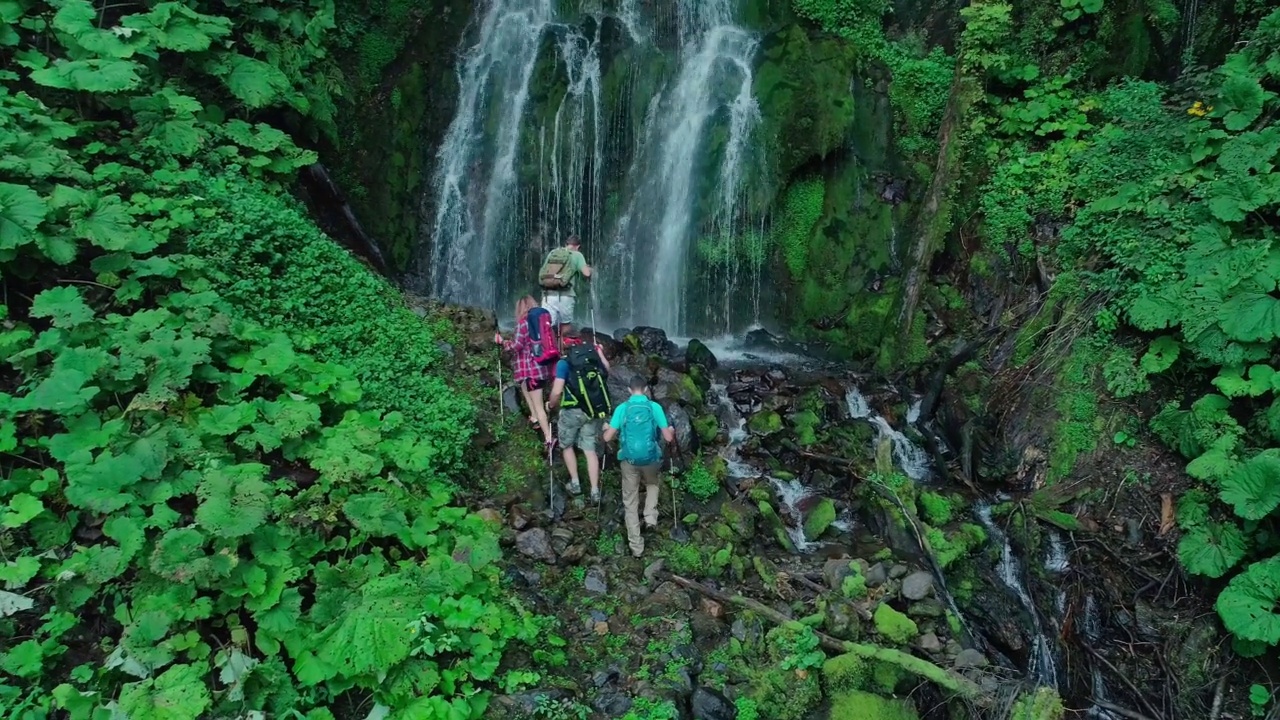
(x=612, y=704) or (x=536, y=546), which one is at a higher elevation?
(x=536, y=546)

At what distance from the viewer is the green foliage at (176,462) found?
381cm

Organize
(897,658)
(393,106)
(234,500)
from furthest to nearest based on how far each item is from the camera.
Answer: (393,106) < (897,658) < (234,500)

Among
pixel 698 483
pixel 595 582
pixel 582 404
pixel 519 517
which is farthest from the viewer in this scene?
pixel 698 483

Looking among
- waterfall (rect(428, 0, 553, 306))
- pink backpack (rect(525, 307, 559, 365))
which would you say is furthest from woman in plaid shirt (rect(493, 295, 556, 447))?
waterfall (rect(428, 0, 553, 306))

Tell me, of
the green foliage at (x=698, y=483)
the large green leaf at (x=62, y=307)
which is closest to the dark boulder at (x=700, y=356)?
the green foliage at (x=698, y=483)

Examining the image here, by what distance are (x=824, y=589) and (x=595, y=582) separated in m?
1.96

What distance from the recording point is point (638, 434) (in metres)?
5.70

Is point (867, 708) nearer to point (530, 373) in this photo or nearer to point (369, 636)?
point (369, 636)

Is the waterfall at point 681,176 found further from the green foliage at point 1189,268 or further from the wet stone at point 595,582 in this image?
the wet stone at point 595,582

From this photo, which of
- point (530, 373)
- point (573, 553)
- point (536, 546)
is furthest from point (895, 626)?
point (530, 373)

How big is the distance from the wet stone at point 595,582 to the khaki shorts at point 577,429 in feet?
3.53

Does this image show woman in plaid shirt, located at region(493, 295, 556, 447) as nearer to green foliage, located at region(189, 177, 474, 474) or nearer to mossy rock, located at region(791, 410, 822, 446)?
green foliage, located at region(189, 177, 474, 474)

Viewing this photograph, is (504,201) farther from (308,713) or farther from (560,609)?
(308,713)

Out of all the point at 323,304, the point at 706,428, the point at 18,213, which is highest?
the point at 18,213
